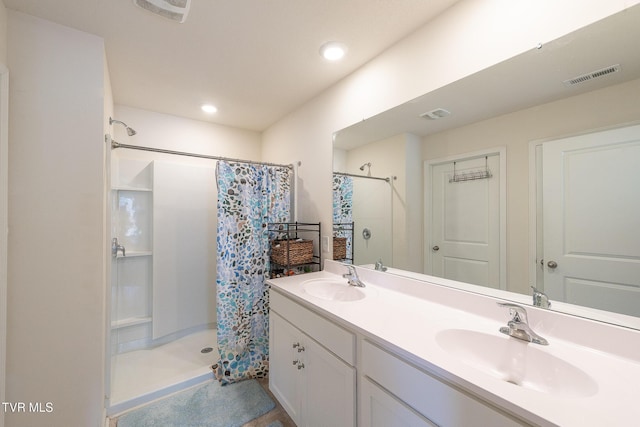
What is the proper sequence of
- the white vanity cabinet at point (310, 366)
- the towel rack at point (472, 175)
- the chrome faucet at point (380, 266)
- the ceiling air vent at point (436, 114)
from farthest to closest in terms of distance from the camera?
the chrome faucet at point (380, 266) < the ceiling air vent at point (436, 114) < the towel rack at point (472, 175) < the white vanity cabinet at point (310, 366)

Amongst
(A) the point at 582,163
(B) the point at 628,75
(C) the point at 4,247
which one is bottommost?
(C) the point at 4,247

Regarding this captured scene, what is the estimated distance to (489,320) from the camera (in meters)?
1.06

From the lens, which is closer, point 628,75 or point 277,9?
point 628,75

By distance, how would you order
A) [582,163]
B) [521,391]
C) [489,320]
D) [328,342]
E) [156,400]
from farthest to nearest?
1. [156,400]
2. [328,342]
3. [489,320]
4. [582,163]
5. [521,391]

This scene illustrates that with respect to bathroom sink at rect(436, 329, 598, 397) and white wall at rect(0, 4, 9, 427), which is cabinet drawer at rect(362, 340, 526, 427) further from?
white wall at rect(0, 4, 9, 427)

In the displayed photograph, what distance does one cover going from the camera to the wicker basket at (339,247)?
1.89 metres

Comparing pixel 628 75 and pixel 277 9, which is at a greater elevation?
pixel 277 9

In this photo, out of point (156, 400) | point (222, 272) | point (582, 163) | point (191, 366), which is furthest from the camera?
point (191, 366)

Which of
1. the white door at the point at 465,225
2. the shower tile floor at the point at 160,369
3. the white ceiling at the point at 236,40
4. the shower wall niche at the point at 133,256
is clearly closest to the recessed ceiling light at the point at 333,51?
the white ceiling at the point at 236,40

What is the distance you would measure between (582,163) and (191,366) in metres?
2.75

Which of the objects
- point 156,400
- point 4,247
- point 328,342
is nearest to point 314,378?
point 328,342

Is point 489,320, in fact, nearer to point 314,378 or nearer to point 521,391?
point 521,391

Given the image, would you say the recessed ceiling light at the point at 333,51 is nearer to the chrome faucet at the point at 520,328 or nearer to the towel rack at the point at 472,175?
the towel rack at the point at 472,175

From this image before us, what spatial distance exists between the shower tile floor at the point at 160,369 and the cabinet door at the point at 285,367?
0.71m
